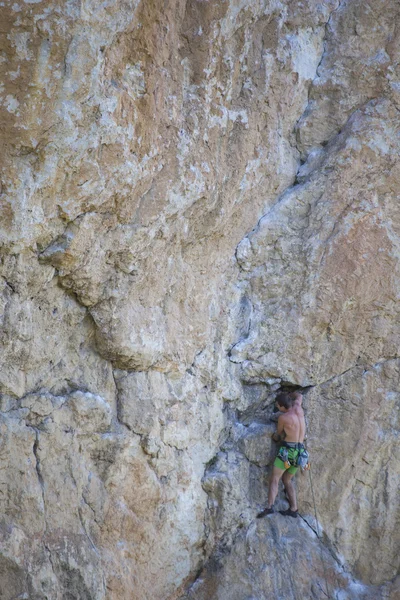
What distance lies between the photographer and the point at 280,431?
485 cm

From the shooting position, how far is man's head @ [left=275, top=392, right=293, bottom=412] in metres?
4.85

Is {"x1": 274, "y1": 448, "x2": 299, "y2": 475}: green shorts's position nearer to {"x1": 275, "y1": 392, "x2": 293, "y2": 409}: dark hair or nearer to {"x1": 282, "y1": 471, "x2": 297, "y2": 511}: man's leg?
{"x1": 282, "y1": 471, "x2": 297, "y2": 511}: man's leg

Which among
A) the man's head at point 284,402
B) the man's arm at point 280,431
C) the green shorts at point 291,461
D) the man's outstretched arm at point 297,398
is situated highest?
the man's outstretched arm at point 297,398

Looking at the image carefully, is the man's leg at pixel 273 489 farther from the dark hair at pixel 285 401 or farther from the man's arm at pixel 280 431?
the dark hair at pixel 285 401

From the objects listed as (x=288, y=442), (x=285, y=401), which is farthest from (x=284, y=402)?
(x=288, y=442)

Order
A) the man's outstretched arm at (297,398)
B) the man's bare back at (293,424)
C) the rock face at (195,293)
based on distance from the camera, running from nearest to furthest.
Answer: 1. the rock face at (195,293)
2. the man's bare back at (293,424)
3. the man's outstretched arm at (297,398)

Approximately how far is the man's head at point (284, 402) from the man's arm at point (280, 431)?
0.08 meters

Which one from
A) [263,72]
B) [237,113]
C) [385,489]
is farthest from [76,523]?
[263,72]

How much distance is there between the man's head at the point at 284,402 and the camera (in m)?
4.85

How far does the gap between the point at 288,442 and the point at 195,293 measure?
1273 millimetres

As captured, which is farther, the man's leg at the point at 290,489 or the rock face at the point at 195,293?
the man's leg at the point at 290,489

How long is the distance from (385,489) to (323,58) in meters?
3.20

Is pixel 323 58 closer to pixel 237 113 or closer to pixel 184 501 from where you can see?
pixel 237 113

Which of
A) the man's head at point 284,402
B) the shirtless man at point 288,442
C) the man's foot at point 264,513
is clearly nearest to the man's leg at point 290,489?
the shirtless man at point 288,442
